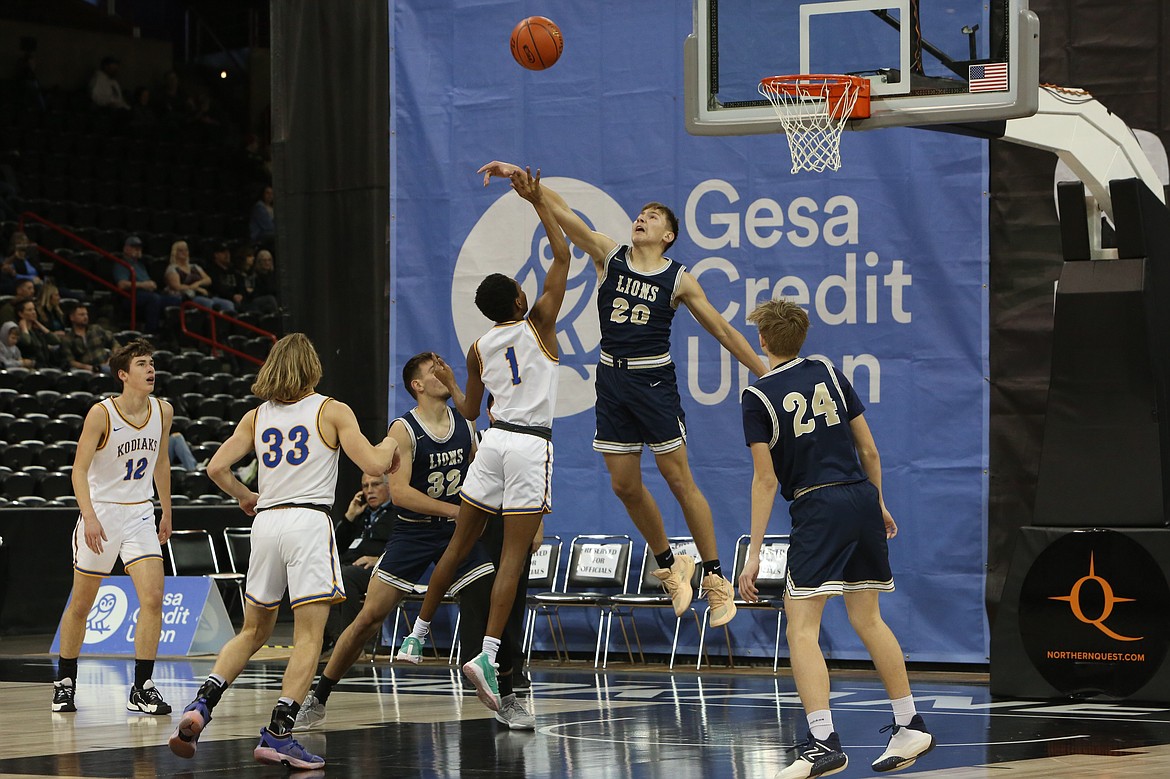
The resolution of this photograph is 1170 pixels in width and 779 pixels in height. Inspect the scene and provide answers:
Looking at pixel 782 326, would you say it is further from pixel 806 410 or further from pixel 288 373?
pixel 288 373

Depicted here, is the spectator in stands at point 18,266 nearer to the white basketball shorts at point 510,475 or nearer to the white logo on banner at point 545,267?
the white logo on banner at point 545,267

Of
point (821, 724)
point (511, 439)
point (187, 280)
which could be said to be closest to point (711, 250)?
point (511, 439)

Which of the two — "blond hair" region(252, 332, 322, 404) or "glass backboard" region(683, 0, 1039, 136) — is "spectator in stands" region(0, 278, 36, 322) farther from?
"blond hair" region(252, 332, 322, 404)

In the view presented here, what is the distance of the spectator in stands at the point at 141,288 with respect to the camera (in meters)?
20.3

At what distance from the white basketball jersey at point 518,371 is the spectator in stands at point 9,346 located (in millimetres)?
10663

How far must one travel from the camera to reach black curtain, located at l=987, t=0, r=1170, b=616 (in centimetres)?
1162

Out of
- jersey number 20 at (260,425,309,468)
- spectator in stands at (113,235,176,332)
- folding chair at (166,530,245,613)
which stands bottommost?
folding chair at (166,530,245,613)

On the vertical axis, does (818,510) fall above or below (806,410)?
below

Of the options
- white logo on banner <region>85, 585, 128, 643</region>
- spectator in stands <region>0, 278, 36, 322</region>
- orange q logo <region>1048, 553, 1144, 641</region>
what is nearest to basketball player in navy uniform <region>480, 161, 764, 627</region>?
orange q logo <region>1048, 553, 1144, 641</region>

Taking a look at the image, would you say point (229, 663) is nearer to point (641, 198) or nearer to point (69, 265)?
point (641, 198)

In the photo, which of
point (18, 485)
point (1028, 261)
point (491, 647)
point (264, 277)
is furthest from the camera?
point (264, 277)

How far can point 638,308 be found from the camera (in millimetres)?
8445

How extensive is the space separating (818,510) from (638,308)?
2071mm

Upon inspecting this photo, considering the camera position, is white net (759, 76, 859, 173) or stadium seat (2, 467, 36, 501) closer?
white net (759, 76, 859, 173)
